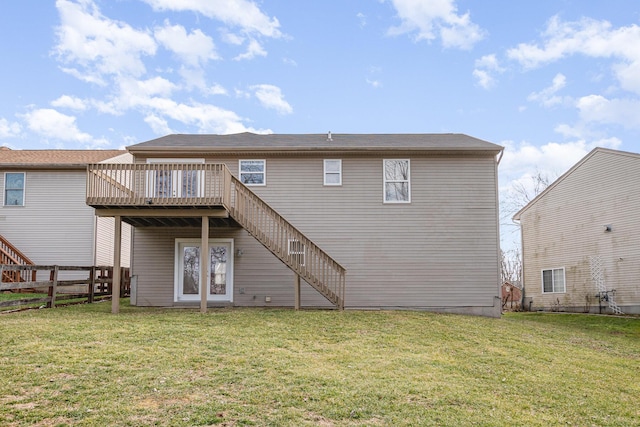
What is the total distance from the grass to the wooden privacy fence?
38.7 inches

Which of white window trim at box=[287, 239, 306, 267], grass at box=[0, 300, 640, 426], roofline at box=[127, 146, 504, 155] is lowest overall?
grass at box=[0, 300, 640, 426]

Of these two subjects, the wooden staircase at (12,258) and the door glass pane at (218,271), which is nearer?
the door glass pane at (218,271)

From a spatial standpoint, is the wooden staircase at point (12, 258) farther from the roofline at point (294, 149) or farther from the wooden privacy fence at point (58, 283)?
the roofline at point (294, 149)

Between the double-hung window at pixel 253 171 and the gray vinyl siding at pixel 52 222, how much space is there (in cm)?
697

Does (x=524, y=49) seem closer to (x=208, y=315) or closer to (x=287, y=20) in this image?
(x=287, y=20)

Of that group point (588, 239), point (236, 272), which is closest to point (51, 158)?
point (236, 272)

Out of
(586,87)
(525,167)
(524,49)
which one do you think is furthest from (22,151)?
(525,167)

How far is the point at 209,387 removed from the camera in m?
6.31

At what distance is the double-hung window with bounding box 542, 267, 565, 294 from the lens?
22495 millimetres

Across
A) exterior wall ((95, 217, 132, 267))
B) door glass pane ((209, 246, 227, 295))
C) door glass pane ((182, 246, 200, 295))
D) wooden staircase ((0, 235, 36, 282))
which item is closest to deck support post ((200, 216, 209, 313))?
door glass pane ((209, 246, 227, 295))

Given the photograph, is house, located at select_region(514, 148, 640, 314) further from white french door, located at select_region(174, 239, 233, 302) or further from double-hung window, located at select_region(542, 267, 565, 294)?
white french door, located at select_region(174, 239, 233, 302)

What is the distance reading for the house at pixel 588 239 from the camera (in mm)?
19266

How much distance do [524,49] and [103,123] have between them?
58.9 feet

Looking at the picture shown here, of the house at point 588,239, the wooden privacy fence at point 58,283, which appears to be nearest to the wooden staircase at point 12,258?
the wooden privacy fence at point 58,283
